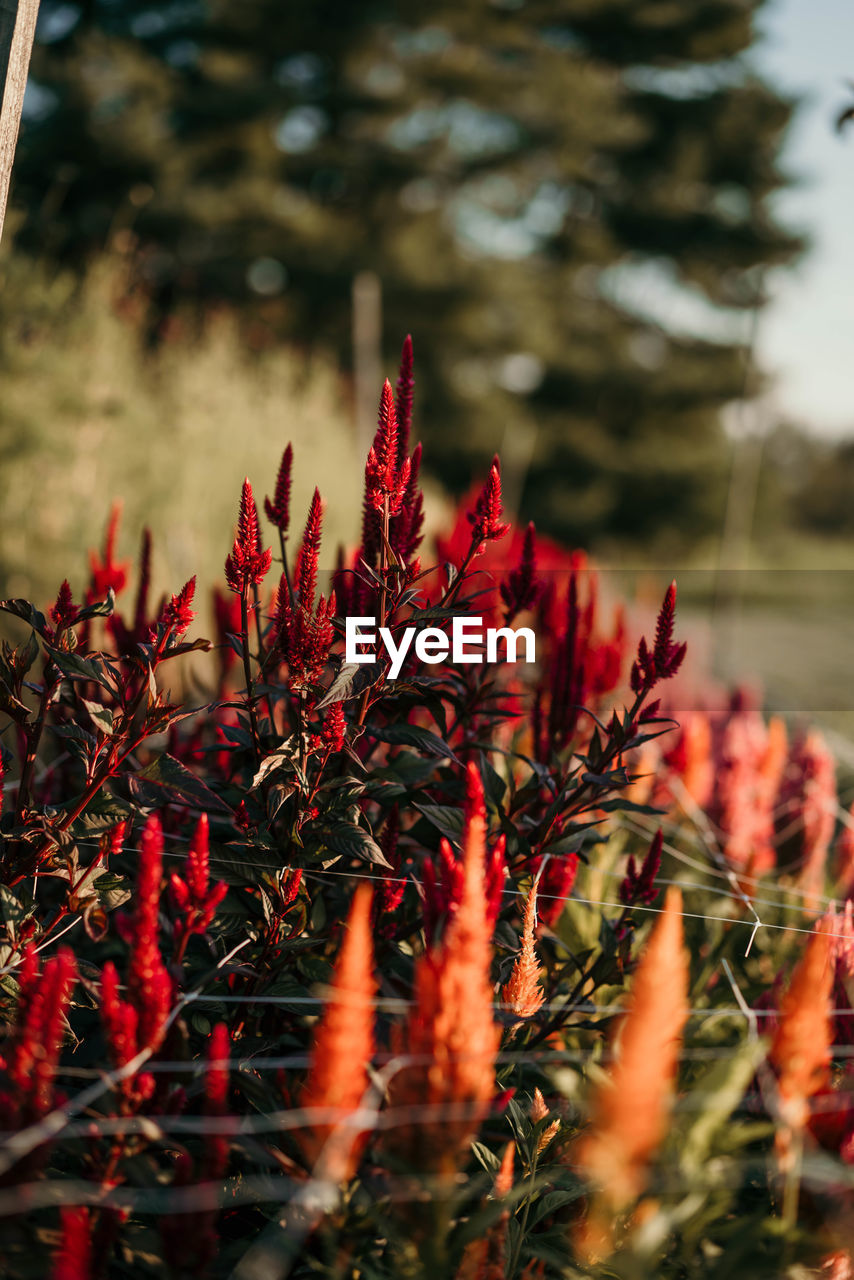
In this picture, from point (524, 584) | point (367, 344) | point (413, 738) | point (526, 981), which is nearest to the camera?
point (526, 981)

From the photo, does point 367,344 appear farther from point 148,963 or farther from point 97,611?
point 148,963

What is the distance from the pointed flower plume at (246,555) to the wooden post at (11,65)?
490 mm

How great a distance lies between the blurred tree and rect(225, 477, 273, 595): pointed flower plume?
970 cm

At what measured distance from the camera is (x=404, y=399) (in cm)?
102

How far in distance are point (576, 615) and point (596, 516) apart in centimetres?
1672

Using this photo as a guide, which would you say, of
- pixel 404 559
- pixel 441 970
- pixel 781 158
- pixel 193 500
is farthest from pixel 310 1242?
pixel 781 158

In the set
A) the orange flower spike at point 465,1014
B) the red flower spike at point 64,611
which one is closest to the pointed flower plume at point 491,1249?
the orange flower spike at point 465,1014

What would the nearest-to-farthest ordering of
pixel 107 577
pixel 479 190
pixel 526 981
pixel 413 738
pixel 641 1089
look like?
pixel 641 1089, pixel 526 981, pixel 413 738, pixel 107 577, pixel 479 190

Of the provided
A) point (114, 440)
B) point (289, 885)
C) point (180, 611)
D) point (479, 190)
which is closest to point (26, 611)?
point (180, 611)

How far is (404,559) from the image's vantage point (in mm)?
1083

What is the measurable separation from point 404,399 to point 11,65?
0.63 m

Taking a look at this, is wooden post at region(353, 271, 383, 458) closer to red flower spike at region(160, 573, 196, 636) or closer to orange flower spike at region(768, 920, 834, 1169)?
red flower spike at region(160, 573, 196, 636)

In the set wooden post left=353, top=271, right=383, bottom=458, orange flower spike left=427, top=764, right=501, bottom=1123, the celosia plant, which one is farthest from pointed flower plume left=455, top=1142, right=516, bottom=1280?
wooden post left=353, top=271, right=383, bottom=458

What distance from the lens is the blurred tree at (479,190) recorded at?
11.4 meters
